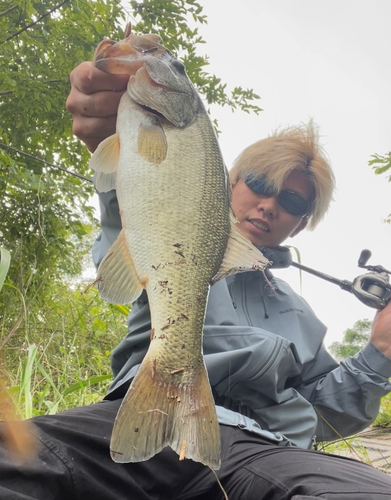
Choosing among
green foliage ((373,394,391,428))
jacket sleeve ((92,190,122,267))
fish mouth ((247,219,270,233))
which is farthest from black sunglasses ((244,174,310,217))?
green foliage ((373,394,391,428))

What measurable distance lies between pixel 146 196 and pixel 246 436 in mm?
861

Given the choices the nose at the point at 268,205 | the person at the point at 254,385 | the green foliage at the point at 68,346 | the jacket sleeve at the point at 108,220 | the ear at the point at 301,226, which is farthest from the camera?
the green foliage at the point at 68,346

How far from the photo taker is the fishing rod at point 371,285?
2.25 meters

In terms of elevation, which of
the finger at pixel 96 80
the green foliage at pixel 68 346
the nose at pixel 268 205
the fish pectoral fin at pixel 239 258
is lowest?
the green foliage at pixel 68 346

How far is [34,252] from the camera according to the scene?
3902 mm

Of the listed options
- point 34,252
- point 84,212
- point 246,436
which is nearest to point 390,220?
point 84,212

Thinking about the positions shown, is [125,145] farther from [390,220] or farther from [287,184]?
[390,220]

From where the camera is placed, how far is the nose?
8.08 ft

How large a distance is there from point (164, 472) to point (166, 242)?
70cm

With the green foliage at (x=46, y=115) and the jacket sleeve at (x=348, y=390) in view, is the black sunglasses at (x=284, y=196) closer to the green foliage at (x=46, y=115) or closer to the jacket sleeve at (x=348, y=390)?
the jacket sleeve at (x=348, y=390)

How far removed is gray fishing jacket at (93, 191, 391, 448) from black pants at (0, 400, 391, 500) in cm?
15

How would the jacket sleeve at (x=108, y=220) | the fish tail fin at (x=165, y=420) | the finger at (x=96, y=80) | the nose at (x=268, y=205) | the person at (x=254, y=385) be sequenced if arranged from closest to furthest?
the fish tail fin at (x=165, y=420)
the person at (x=254, y=385)
the finger at (x=96, y=80)
the jacket sleeve at (x=108, y=220)
the nose at (x=268, y=205)

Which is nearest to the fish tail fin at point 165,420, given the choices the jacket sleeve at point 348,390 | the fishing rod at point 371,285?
the jacket sleeve at point 348,390

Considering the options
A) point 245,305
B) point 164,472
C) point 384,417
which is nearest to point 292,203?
point 245,305
